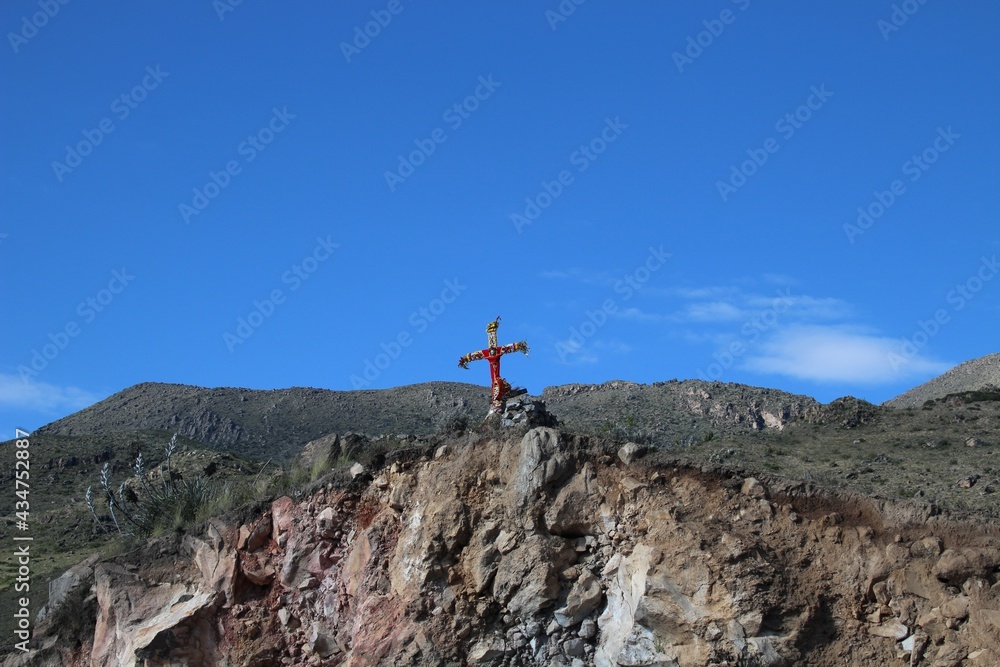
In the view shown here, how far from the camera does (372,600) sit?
72.4 feet

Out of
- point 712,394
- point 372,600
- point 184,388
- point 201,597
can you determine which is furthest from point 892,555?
point 184,388

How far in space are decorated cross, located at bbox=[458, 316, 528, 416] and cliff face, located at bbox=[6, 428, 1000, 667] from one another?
206cm

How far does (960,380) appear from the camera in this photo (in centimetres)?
5978

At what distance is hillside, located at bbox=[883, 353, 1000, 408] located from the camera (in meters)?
57.3

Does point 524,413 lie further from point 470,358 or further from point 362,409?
point 362,409

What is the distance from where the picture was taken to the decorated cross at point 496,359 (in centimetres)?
2472

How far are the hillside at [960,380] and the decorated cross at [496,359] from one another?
3697 centimetres

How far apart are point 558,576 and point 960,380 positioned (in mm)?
46197

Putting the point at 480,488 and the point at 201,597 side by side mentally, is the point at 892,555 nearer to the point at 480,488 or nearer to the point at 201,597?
the point at 480,488

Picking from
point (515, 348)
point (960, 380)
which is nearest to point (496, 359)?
point (515, 348)

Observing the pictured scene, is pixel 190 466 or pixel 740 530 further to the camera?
pixel 190 466

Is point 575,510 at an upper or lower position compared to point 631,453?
lower

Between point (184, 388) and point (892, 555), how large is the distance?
57.3m

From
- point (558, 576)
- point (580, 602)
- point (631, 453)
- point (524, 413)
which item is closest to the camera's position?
point (580, 602)
